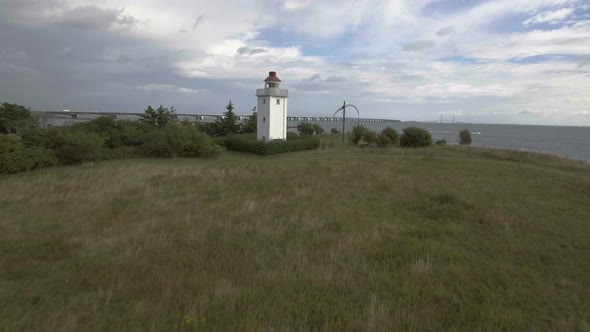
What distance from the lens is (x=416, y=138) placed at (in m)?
34.1

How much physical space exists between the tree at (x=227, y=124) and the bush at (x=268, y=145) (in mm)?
5897

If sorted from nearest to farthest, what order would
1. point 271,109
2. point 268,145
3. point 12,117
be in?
point 268,145
point 271,109
point 12,117

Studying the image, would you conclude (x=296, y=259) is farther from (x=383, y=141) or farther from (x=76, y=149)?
(x=383, y=141)

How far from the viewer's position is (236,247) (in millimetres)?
6324

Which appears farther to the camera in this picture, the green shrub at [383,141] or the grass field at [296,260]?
the green shrub at [383,141]

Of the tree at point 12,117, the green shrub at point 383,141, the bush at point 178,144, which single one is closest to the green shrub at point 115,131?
the bush at point 178,144

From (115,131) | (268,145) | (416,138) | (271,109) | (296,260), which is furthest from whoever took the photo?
(416,138)

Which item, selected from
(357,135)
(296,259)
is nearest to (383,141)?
(357,135)

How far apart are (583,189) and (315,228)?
1039cm

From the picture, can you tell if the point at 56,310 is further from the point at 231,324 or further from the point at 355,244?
the point at 355,244

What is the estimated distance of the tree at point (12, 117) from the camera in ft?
113

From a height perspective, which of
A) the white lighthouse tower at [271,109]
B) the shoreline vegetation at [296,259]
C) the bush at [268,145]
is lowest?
the shoreline vegetation at [296,259]

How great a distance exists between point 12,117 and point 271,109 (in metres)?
26.2

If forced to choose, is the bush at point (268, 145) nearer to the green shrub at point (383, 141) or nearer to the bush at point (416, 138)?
the green shrub at point (383, 141)
